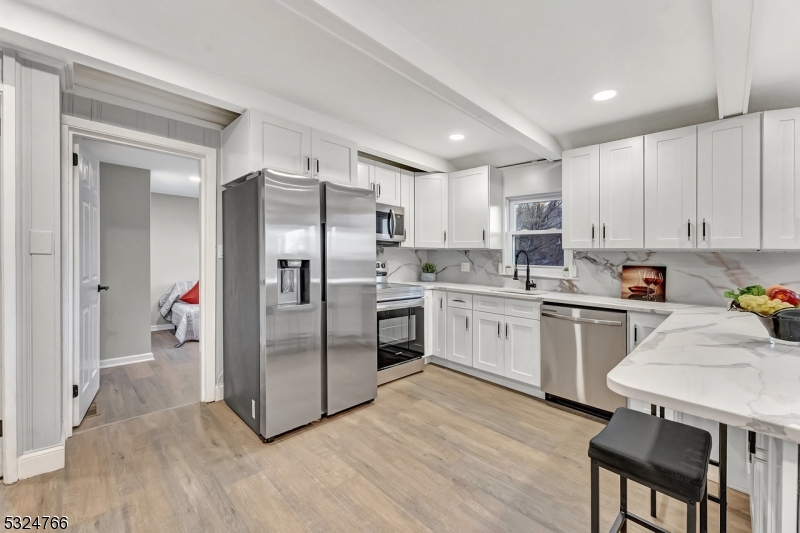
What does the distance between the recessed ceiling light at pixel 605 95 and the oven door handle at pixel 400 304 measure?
2385 mm

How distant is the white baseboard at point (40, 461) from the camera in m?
1.97

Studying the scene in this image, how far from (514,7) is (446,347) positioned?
10.3ft

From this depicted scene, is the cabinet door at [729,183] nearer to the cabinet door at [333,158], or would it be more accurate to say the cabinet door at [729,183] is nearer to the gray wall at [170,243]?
the cabinet door at [333,158]

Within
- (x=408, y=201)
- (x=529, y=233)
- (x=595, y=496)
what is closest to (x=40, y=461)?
(x=595, y=496)

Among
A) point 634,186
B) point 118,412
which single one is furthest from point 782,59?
point 118,412

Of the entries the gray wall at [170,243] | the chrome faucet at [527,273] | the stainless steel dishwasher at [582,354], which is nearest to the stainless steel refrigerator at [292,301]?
the stainless steel dishwasher at [582,354]

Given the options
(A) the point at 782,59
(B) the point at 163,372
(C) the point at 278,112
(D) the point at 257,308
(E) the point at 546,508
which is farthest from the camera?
(B) the point at 163,372

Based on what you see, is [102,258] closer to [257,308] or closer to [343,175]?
[257,308]

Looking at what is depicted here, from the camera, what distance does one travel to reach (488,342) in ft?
11.7

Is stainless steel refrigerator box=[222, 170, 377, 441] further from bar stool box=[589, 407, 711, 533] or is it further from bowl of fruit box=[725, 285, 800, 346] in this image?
bowl of fruit box=[725, 285, 800, 346]

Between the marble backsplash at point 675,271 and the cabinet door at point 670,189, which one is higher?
the cabinet door at point 670,189

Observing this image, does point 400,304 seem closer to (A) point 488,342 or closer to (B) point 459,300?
(B) point 459,300

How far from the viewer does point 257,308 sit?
2.49 meters

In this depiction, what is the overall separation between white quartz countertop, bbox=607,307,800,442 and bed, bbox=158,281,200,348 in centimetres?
532
